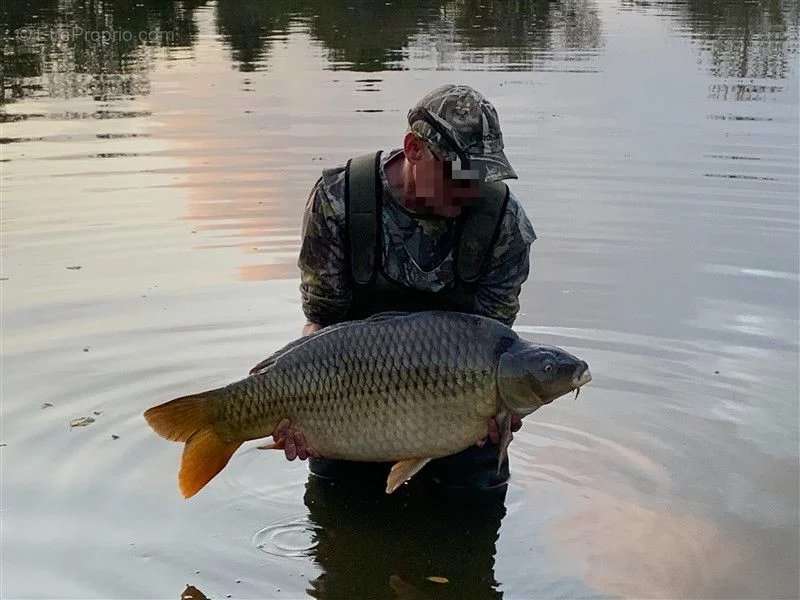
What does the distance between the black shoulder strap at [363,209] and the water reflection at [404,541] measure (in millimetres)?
812

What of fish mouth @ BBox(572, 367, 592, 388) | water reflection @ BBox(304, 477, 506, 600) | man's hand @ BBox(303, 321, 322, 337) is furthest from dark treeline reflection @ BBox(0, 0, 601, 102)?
fish mouth @ BBox(572, 367, 592, 388)

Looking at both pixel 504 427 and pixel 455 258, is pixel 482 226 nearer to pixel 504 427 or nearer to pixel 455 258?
pixel 455 258

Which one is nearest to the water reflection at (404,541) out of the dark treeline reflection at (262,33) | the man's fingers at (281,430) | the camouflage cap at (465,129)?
the man's fingers at (281,430)

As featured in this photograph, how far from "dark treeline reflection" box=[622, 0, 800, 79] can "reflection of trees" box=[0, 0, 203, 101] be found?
781 centimetres

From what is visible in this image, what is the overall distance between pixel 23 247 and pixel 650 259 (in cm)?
368

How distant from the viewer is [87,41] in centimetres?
1812

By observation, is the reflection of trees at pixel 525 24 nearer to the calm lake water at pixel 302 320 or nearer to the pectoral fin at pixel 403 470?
the calm lake water at pixel 302 320

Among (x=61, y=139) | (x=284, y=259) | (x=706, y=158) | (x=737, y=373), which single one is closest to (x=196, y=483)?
(x=737, y=373)

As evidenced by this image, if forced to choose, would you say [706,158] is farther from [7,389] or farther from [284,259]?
[7,389]

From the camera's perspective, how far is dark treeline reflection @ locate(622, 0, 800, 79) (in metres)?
15.4

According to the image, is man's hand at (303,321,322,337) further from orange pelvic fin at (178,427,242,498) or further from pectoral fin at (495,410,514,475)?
pectoral fin at (495,410,514,475)

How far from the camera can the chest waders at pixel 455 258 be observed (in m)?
3.67

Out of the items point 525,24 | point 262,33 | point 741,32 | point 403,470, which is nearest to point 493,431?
point 403,470

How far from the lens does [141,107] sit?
12.2 metres
